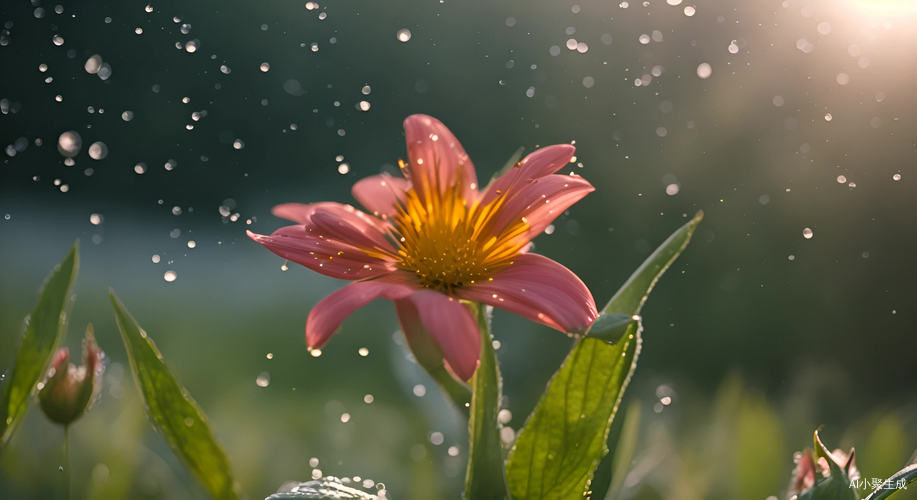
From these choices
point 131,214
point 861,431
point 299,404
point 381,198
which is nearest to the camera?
point 381,198

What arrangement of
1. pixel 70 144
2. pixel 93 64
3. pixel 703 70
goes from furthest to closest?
pixel 93 64
pixel 703 70
pixel 70 144

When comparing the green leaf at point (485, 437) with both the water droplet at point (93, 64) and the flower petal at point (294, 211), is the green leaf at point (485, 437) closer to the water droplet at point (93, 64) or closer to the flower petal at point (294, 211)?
the flower petal at point (294, 211)

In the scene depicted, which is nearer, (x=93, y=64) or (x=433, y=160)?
(x=433, y=160)

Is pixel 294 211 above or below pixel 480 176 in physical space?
below

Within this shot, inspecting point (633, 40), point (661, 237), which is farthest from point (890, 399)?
point (633, 40)

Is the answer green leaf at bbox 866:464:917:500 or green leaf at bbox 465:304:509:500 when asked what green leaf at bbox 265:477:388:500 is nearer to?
green leaf at bbox 465:304:509:500

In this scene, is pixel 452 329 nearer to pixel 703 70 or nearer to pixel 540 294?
pixel 540 294

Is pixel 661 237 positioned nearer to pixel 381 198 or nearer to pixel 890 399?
pixel 890 399

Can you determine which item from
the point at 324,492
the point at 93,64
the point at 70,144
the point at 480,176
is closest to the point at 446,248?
the point at 324,492
